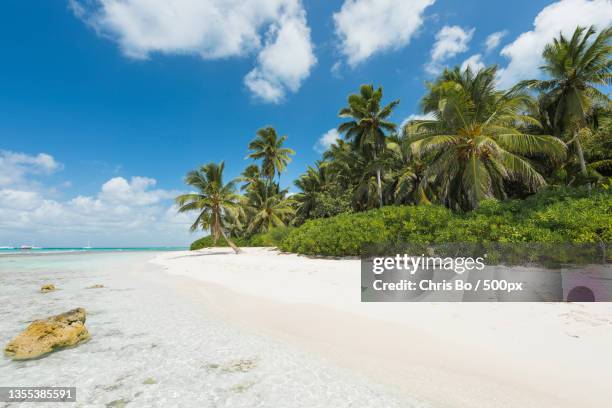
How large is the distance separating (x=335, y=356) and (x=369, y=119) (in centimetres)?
2065

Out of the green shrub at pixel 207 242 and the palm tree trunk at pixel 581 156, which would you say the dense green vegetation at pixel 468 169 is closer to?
the palm tree trunk at pixel 581 156

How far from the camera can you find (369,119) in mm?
21141

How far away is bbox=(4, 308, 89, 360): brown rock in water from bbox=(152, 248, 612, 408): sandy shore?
6.44 ft

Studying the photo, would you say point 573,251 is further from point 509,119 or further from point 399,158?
point 399,158

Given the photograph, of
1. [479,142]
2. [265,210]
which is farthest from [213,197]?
[479,142]

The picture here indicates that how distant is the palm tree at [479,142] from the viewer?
38.4 ft

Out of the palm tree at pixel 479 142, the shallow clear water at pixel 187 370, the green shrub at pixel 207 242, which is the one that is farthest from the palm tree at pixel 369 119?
the shallow clear water at pixel 187 370

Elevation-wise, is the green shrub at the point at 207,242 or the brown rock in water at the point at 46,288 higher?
the green shrub at the point at 207,242

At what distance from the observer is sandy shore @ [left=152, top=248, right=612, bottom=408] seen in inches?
86.2

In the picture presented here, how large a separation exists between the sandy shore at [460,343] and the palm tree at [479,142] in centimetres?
949

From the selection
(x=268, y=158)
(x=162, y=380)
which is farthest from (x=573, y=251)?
(x=268, y=158)

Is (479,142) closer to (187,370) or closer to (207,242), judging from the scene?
(187,370)

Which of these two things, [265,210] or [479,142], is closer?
[479,142]

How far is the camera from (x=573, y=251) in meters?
5.61
